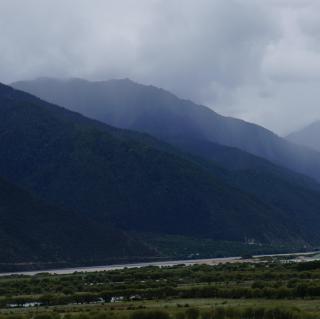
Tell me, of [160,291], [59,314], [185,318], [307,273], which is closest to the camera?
[185,318]

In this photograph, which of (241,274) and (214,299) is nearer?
(214,299)

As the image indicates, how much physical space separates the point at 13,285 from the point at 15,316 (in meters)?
56.6

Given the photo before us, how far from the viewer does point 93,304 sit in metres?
101

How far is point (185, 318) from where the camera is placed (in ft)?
254

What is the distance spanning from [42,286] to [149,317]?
55.8 metres

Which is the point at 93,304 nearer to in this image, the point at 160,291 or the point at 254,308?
the point at 160,291

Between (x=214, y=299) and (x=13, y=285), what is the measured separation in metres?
47.0

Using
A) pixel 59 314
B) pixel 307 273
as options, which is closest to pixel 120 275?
pixel 307 273

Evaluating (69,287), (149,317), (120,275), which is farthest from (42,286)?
(149,317)

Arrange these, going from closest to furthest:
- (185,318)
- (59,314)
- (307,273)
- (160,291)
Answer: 1. (185,318)
2. (59,314)
3. (160,291)
4. (307,273)

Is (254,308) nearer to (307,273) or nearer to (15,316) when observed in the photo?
(15,316)

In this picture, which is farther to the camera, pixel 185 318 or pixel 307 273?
pixel 307 273

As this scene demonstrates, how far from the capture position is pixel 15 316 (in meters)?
81.6

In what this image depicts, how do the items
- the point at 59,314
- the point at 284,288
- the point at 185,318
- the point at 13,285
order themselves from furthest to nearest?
the point at 13,285, the point at 284,288, the point at 59,314, the point at 185,318
